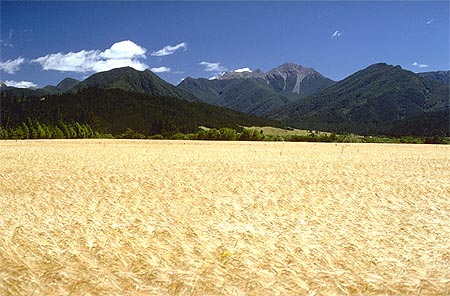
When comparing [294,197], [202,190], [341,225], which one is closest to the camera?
[341,225]

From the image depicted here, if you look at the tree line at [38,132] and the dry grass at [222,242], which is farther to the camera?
the tree line at [38,132]

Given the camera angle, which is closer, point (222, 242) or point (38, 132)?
point (222, 242)

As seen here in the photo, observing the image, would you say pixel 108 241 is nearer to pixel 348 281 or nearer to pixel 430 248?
pixel 348 281

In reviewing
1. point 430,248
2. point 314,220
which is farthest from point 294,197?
point 430,248

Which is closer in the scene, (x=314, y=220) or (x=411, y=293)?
(x=411, y=293)

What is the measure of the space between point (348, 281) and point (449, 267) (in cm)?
223

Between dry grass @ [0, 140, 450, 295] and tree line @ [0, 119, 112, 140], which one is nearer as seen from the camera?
dry grass @ [0, 140, 450, 295]

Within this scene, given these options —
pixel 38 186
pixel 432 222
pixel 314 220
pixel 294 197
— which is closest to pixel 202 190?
pixel 294 197

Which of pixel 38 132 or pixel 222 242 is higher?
pixel 38 132

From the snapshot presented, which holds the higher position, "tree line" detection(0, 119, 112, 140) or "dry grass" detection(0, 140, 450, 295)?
"tree line" detection(0, 119, 112, 140)

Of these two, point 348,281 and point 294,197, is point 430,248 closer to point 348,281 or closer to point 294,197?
point 348,281

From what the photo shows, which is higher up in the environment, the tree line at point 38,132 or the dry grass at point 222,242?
the tree line at point 38,132

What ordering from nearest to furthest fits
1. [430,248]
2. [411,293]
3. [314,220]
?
[411,293] < [430,248] < [314,220]

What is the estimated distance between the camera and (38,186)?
1656 centimetres
